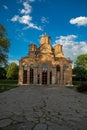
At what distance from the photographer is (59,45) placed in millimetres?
52812

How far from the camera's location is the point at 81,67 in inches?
2355

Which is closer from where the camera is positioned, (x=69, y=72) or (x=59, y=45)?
(x=69, y=72)

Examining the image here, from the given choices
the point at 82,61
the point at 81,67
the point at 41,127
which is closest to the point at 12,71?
the point at 81,67

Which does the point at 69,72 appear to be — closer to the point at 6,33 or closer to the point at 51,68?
the point at 51,68

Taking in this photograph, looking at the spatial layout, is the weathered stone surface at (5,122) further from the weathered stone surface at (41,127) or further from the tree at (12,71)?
the tree at (12,71)

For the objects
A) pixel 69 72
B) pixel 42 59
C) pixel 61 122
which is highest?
pixel 42 59

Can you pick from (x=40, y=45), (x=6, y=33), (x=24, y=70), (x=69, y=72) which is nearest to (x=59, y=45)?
(x=40, y=45)

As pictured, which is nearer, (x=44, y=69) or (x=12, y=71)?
(x=44, y=69)

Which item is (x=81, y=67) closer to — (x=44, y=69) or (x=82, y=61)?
(x=82, y=61)

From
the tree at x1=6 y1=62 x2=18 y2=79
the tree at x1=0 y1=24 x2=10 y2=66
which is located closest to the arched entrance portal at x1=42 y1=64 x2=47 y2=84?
the tree at x1=0 y1=24 x2=10 y2=66

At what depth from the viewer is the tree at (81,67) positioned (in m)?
58.6

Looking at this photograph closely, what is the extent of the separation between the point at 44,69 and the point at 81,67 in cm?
1807

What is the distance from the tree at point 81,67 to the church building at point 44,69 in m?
12.6

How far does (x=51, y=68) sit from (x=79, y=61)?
57.9 feet
